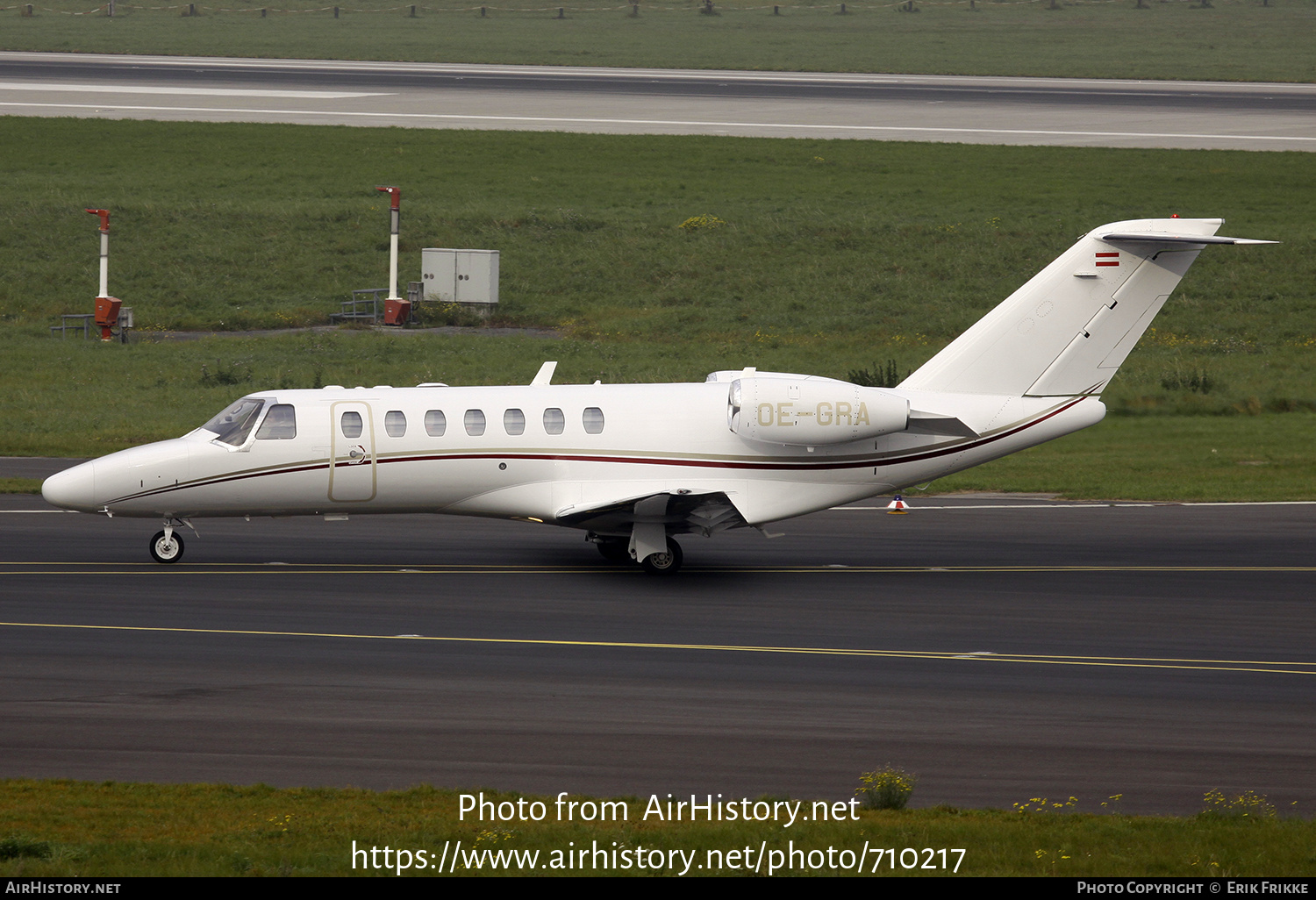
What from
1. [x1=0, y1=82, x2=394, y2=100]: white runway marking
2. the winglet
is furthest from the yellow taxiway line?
[x1=0, y1=82, x2=394, y2=100]: white runway marking

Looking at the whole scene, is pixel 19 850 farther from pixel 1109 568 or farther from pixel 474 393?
pixel 1109 568

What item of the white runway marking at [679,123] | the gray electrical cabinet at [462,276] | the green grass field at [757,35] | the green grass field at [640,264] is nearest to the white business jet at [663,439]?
the green grass field at [640,264]

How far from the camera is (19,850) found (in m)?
10.1

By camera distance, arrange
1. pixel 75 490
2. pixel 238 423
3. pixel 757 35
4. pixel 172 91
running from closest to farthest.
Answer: pixel 75 490, pixel 238 423, pixel 172 91, pixel 757 35

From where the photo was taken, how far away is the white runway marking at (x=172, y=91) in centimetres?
6975

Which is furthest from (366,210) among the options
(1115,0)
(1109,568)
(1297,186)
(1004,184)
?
(1115,0)

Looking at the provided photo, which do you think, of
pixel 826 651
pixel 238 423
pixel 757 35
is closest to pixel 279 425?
pixel 238 423

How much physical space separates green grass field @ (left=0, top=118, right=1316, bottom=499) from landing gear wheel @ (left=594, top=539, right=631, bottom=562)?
9668 millimetres

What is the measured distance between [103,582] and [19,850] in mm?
10920

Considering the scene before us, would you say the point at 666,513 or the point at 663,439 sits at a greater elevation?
the point at 663,439

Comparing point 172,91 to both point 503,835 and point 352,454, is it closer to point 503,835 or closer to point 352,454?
point 352,454

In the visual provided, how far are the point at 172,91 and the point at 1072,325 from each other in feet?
194

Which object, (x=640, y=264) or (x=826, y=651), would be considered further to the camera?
(x=640, y=264)

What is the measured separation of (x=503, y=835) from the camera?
1070 cm
